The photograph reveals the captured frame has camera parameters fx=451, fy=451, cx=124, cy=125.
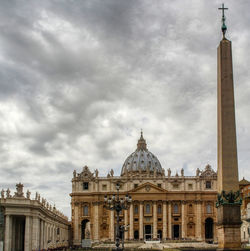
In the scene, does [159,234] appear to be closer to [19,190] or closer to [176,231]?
[176,231]

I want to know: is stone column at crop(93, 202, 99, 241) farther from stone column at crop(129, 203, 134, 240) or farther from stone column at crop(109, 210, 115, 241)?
stone column at crop(129, 203, 134, 240)

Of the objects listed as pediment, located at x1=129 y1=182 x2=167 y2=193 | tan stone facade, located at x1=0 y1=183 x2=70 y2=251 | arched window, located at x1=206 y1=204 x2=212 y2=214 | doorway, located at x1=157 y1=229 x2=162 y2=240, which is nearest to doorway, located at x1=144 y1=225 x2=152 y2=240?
doorway, located at x1=157 y1=229 x2=162 y2=240

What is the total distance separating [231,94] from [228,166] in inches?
167

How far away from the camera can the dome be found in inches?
5389

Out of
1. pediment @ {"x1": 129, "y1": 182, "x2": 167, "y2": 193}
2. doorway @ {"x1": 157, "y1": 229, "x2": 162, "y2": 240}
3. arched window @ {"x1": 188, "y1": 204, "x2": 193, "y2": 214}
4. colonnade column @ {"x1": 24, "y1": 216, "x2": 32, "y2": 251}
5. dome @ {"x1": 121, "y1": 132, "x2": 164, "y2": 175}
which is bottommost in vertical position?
doorway @ {"x1": 157, "y1": 229, "x2": 162, "y2": 240}

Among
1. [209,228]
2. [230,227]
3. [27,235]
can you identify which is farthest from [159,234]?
[230,227]

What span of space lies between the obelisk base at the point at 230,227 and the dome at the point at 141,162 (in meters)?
108

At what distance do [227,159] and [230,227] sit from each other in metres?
3.73

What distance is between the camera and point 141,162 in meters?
138

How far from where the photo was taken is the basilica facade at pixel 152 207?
10294 cm

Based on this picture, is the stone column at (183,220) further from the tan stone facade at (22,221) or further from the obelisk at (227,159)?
the obelisk at (227,159)

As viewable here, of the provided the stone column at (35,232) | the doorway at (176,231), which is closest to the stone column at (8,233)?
the stone column at (35,232)

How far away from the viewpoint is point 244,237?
2906 inches

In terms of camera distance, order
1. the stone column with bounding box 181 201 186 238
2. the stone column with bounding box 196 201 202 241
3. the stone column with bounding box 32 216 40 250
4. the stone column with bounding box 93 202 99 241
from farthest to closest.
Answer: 1. the stone column with bounding box 93 202 99 241
2. the stone column with bounding box 181 201 186 238
3. the stone column with bounding box 196 201 202 241
4. the stone column with bounding box 32 216 40 250
